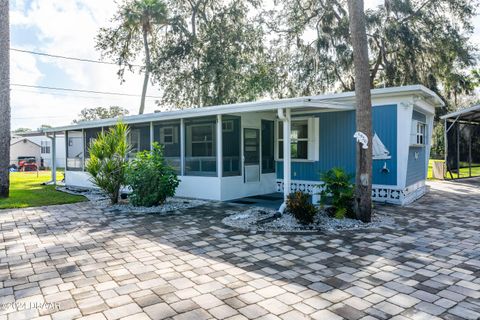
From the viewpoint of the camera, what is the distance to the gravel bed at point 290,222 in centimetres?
599

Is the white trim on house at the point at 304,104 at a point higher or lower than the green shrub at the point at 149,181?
higher

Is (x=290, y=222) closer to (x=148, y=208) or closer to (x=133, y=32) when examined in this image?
(x=148, y=208)

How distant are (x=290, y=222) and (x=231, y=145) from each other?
3695 mm

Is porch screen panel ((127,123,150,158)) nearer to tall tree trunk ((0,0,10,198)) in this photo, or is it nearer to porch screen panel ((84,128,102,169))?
porch screen panel ((84,128,102,169))

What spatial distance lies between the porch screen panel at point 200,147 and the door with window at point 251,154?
3.04 feet

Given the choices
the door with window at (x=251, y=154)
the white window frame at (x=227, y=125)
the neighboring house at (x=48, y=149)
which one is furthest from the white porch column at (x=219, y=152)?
the neighboring house at (x=48, y=149)

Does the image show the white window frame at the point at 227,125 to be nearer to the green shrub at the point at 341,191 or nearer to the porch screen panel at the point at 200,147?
the porch screen panel at the point at 200,147

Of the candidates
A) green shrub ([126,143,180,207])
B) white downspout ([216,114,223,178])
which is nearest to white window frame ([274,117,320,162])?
white downspout ([216,114,223,178])

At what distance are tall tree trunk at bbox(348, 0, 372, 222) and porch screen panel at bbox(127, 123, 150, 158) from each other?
23.6ft

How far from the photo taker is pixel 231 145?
9516mm

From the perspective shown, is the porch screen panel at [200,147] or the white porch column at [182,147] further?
the white porch column at [182,147]

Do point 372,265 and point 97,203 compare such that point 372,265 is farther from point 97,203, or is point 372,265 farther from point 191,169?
point 97,203

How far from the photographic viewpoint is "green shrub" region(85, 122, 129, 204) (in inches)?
340

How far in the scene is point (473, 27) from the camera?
14758 mm
